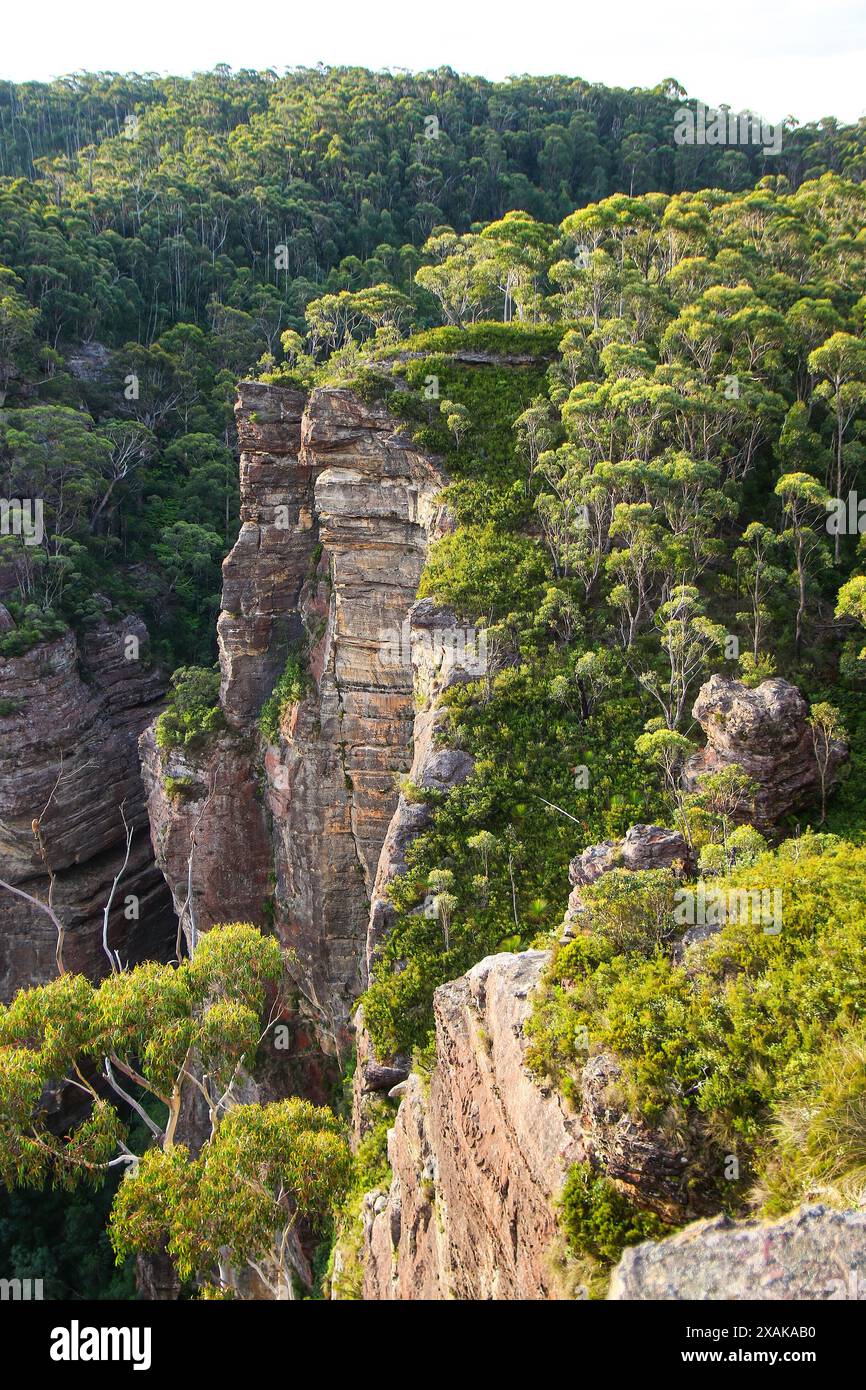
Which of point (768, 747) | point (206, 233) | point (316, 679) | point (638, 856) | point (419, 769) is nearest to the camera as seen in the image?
point (638, 856)

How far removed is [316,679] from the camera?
93.3 ft

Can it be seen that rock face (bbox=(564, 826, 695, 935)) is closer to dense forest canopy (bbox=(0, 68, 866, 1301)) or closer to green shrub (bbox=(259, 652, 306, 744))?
dense forest canopy (bbox=(0, 68, 866, 1301))

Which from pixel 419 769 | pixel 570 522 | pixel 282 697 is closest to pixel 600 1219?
pixel 419 769

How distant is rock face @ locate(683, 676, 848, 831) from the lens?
18.8m

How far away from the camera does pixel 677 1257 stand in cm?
647

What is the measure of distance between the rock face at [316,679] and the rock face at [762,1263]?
2105cm

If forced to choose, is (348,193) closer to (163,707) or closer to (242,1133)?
(163,707)

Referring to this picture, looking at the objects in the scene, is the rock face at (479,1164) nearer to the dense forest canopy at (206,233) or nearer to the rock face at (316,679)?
the rock face at (316,679)

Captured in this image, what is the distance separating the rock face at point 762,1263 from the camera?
596cm

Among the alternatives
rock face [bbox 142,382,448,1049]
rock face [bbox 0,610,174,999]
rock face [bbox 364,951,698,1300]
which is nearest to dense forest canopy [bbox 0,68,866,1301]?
rock face [bbox 364,951,698,1300]

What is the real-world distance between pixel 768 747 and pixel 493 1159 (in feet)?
38.7

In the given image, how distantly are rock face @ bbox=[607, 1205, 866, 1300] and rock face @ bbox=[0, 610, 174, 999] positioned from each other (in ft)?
105

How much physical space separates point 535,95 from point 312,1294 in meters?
96.2

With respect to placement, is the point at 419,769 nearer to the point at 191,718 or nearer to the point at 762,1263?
the point at 191,718
